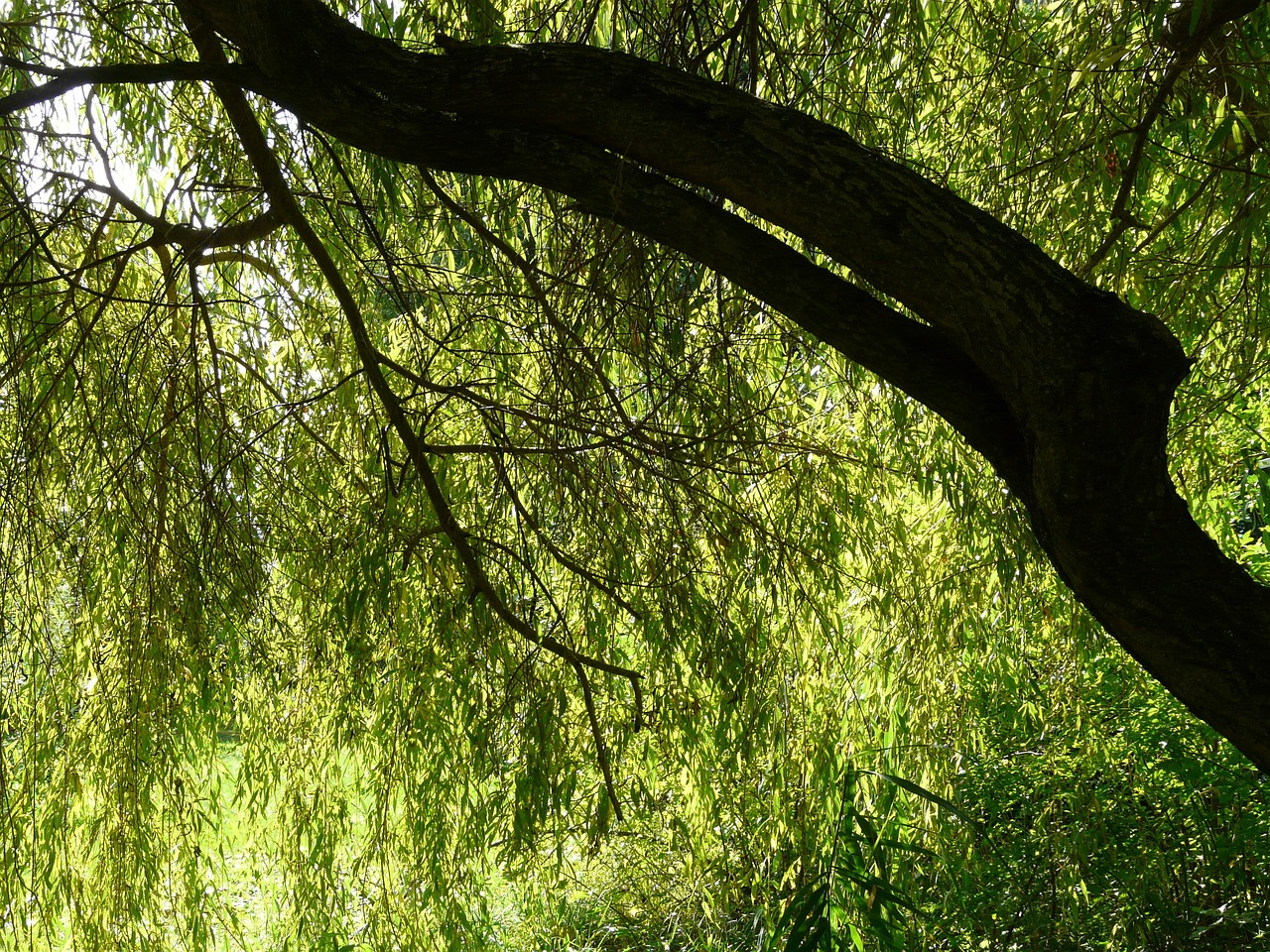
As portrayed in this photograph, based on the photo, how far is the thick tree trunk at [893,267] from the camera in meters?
1.31

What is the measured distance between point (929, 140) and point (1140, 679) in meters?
1.65

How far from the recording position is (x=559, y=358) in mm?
1898

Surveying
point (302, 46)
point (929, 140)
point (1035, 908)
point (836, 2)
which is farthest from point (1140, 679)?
point (302, 46)

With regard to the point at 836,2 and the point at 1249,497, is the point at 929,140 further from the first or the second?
the point at 1249,497

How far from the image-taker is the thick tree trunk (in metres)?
1.31

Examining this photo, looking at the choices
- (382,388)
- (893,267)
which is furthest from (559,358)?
(893,267)

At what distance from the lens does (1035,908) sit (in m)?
3.67

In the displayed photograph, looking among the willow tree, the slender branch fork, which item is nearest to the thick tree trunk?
the willow tree

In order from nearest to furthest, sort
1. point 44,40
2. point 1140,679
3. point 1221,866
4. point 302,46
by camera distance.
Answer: point 302,46
point 44,40
point 1140,679
point 1221,866

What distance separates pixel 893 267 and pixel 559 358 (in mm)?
705

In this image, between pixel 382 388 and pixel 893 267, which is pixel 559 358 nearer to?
pixel 382 388

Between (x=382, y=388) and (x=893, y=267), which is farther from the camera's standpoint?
(x=382, y=388)

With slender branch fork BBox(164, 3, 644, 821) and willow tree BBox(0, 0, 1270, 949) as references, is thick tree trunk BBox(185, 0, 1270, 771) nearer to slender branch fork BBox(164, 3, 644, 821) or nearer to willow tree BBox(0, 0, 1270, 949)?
willow tree BBox(0, 0, 1270, 949)

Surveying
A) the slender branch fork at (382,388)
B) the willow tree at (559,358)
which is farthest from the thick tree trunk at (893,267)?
the slender branch fork at (382,388)
